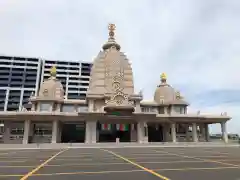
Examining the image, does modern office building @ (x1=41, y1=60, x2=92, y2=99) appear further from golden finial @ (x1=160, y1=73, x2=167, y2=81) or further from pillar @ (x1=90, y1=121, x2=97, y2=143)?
pillar @ (x1=90, y1=121, x2=97, y2=143)

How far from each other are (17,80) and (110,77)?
211 ft

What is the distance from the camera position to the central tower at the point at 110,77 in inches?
1773

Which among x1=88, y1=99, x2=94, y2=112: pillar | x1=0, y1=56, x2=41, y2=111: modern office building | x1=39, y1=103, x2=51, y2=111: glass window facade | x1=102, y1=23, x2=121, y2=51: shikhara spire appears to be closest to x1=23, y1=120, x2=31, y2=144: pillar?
x1=39, y1=103, x2=51, y2=111: glass window facade

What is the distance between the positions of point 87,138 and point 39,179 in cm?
3235

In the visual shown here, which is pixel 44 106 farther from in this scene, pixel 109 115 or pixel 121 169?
pixel 121 169

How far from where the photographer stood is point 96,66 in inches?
1991

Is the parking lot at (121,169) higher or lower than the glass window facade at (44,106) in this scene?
lower

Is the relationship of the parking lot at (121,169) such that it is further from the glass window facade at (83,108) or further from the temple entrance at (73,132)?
the temple entrance at (73,132)

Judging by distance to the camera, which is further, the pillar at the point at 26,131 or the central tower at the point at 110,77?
the central tower at the point at 110,77

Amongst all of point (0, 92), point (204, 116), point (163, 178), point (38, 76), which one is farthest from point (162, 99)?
point (0, 92)

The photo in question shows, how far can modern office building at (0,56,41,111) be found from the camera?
90812 mm

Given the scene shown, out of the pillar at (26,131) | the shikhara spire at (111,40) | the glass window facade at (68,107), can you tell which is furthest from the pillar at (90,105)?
the shikhara spire at (111,40)

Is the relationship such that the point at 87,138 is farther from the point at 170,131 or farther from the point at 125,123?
the point at 170,131

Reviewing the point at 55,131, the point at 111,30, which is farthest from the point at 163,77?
the point at 55,131
